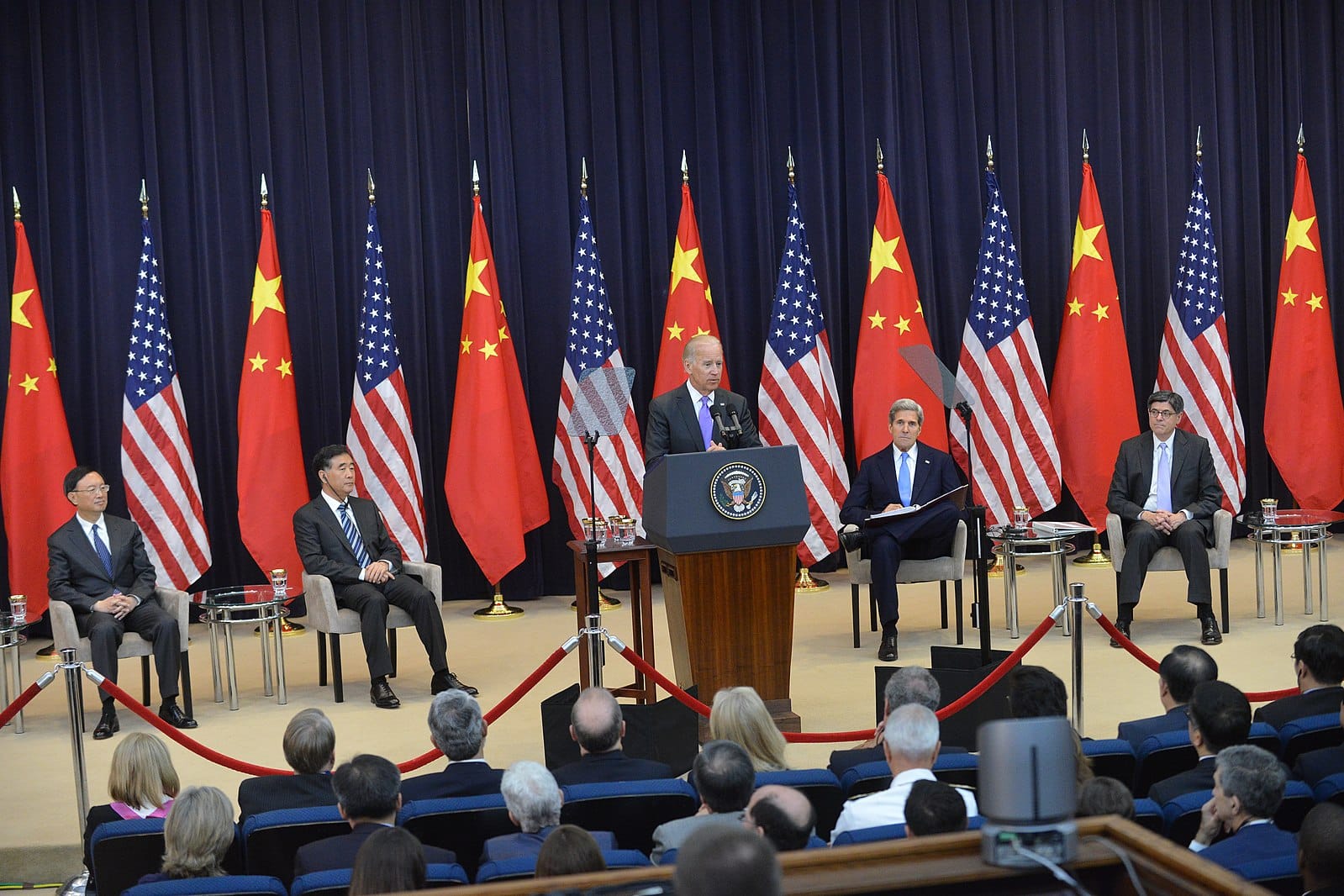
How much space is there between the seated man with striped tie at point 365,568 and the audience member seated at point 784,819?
371 cm

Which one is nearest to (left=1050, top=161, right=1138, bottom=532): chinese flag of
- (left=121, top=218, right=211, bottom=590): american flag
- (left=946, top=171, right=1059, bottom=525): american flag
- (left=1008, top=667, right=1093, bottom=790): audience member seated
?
(left=946, top=171, right=1059, bottom=525): american flag

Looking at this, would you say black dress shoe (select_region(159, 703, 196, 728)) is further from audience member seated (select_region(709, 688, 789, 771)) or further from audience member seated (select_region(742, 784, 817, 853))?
audience member seated (select_region(742, 784, 817, 853))

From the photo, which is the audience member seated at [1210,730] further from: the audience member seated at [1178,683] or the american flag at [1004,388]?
the american flag at [1004,388]

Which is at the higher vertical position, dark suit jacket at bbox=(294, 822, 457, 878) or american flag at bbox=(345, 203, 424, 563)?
american flag at bbox=(345, 203, 424, 563)

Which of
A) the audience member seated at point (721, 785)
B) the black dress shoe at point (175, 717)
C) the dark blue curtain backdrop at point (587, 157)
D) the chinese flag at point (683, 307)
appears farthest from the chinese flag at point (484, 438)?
the audience member seated at point (721, 785)

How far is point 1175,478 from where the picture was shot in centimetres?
734

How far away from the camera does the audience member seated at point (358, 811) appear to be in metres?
3.26

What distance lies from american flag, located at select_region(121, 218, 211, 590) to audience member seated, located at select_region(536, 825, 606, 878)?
5595mm

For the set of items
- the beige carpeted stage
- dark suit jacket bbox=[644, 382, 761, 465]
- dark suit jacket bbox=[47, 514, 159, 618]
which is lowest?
the beige carpeted stage

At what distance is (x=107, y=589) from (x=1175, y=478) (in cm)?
505

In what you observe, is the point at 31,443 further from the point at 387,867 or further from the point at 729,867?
the point at 729,867

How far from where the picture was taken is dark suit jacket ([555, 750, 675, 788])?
3.87 m

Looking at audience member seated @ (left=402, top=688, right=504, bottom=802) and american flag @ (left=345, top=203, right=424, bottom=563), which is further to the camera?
american flag @ (left=345, top=203, right=424, bottom=563)

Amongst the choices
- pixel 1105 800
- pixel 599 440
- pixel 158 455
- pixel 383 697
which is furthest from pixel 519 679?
pixel 1105 800
